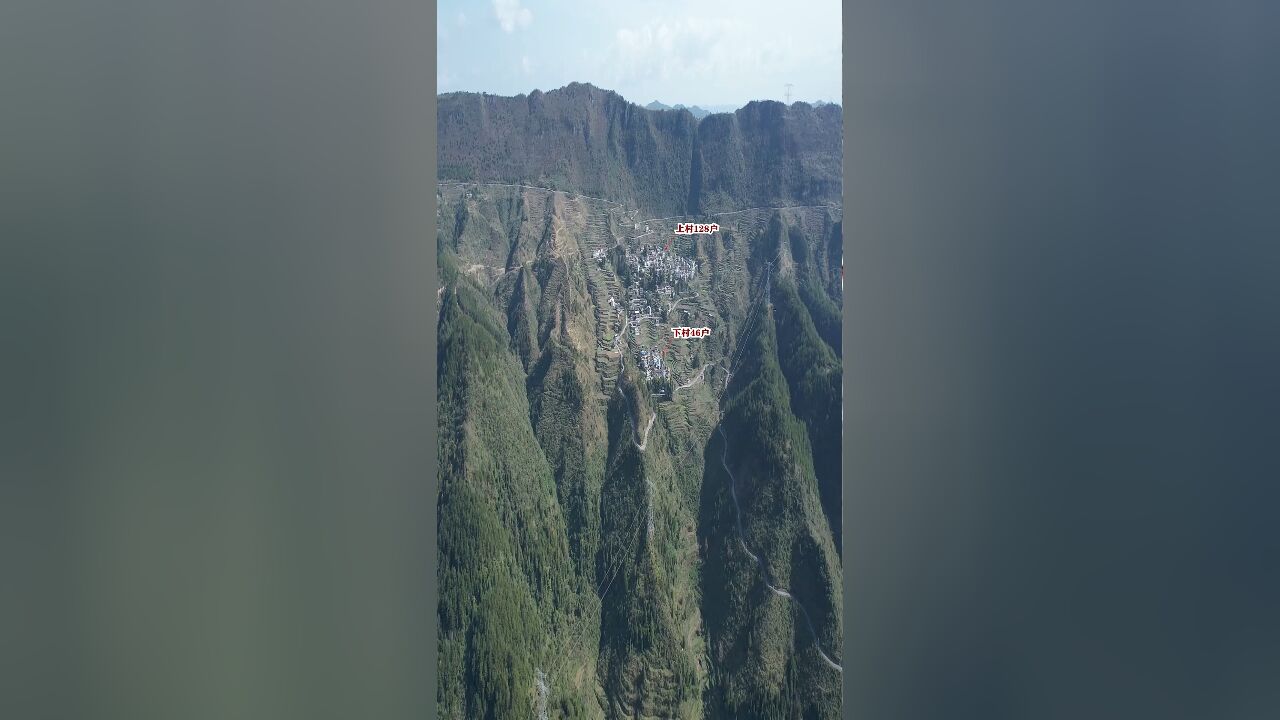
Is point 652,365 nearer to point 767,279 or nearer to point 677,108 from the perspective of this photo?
point 767,279

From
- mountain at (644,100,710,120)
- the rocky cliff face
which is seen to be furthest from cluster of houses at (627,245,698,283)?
mountain at (644,100,710,120)

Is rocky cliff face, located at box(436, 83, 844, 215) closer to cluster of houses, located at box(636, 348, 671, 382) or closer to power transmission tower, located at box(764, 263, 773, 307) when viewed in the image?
power transmission tower, located at box(764, 263, 773, 307)

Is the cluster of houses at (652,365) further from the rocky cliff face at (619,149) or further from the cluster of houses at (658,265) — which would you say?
the rocky cliff face at (619,149)

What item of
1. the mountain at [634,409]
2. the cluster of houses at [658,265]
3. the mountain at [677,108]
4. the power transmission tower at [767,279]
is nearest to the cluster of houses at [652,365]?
the mountain at [634,409]
